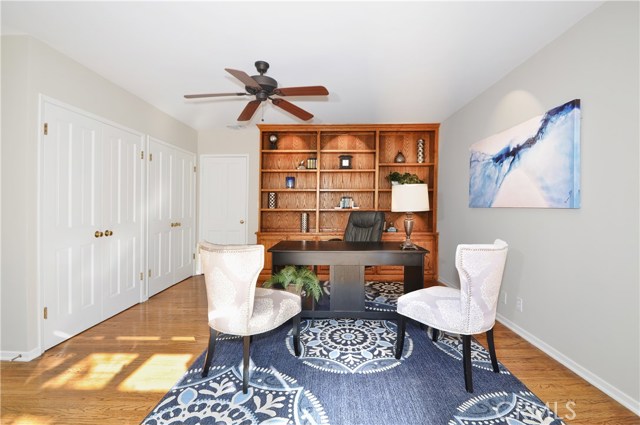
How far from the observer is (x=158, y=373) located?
1932 millimetres

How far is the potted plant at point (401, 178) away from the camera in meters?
4.04

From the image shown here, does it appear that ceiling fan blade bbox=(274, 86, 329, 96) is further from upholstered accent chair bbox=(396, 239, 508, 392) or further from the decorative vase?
the decorative vase

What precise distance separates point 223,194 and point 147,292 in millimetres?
1868

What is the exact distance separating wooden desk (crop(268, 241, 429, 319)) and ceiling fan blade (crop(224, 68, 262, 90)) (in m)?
1.38

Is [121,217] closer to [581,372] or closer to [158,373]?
[158,373]

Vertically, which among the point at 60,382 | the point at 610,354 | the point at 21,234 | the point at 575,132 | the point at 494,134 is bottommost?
the point at 60,382

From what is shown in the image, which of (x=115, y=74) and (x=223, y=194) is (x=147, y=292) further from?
(x=115, y=74)

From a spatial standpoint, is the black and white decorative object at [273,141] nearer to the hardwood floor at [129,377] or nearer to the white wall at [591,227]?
the hardwood floor at [129,377]

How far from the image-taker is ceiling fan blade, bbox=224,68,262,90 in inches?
75.1

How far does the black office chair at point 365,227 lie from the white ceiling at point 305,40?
4.76 ft

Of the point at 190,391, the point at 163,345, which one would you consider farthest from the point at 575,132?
the point at 163,345

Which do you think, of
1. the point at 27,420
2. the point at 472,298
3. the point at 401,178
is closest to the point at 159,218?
the point at 27,420

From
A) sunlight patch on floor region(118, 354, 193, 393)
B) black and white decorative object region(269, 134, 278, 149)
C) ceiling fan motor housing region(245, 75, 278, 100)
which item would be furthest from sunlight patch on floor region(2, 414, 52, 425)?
black and white decorative object region(269, 134, 278, 149)

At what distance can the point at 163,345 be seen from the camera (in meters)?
2.31
